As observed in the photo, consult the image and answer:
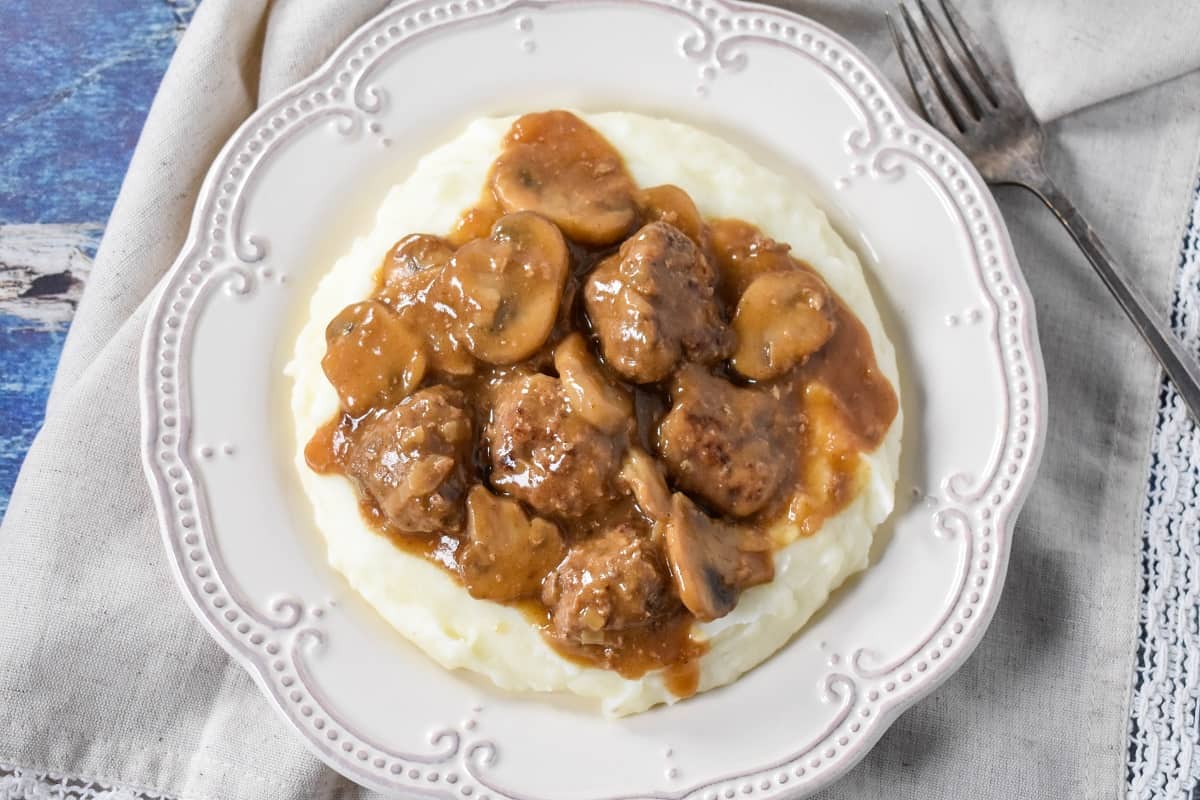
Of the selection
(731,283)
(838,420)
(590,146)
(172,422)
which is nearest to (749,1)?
(590,146)

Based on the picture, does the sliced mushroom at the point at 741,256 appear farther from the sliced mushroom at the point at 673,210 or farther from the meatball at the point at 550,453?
the meatball at the point at 550,453

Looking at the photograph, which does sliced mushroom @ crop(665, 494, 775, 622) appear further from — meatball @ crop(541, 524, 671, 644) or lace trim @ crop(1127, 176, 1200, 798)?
lace trim @ crop(1127, 176, 1200, 798)

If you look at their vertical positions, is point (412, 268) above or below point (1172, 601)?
above

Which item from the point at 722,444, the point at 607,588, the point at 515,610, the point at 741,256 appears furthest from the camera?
the point at 741,256

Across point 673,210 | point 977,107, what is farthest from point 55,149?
point 977,107

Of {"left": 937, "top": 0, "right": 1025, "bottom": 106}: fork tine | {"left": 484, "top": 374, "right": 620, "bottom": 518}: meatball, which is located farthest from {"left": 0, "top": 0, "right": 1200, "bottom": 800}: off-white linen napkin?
{"left": 484, "top": 374, "right": 620, "bottom": 518}: meatball

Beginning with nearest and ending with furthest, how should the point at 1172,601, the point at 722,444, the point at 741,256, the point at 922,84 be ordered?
the point at 722,444, the point at 741,256, the point at 1172,601, the point at 922,84

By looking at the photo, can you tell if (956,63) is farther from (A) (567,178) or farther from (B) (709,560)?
(B) (709,560)
